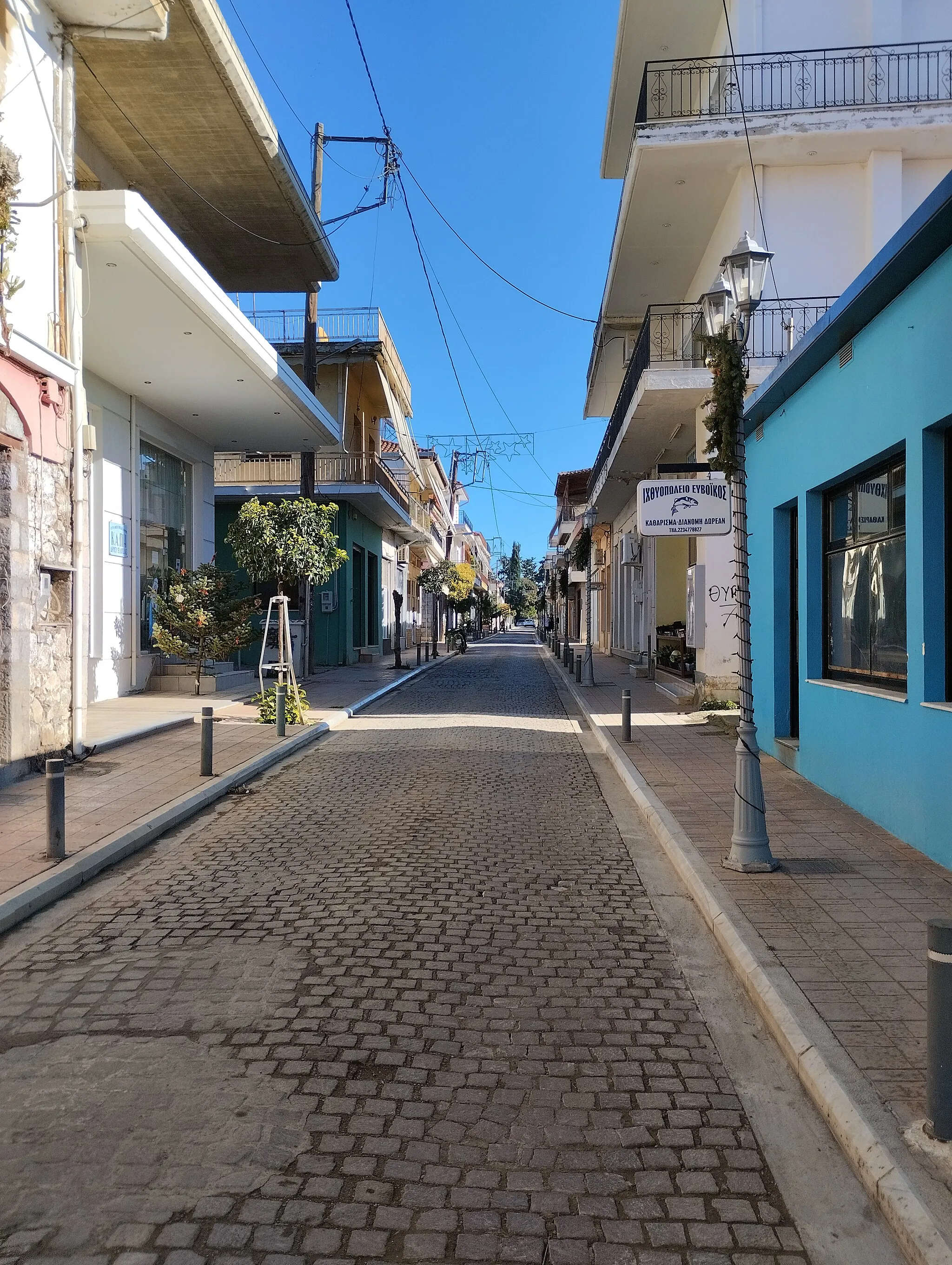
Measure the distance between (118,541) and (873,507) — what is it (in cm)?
1174

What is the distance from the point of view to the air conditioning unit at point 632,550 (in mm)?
24266

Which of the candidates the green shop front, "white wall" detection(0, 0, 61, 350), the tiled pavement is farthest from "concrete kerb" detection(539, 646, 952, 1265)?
the green shop front

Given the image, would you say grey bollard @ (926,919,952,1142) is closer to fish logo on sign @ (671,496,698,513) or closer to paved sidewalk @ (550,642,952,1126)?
paved sidewalk @ (550,642,952,1126)

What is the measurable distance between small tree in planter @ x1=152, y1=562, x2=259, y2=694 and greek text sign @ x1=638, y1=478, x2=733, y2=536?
9548 millimetres

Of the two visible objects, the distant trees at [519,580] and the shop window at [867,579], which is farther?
the distant trees at [519,580]

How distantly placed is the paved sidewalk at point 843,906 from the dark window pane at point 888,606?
1.20 m

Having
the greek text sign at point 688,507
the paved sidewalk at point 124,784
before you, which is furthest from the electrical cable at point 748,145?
the paved sidewalk at point 124,784

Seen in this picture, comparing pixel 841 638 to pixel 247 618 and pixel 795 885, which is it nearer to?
pixel 795 885

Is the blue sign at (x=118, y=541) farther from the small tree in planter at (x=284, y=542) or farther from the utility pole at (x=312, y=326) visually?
the utility pole at (x=312, y=326)

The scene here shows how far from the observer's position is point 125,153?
1381 centimetres

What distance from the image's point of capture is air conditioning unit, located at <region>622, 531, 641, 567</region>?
2427cm

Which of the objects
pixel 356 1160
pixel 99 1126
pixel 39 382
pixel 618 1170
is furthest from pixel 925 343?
pixel 39 382

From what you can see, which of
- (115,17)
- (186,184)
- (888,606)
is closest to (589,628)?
(186,184)

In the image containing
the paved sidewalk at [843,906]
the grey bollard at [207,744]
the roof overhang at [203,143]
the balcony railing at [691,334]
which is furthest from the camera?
the balcony railing at [691,334]
